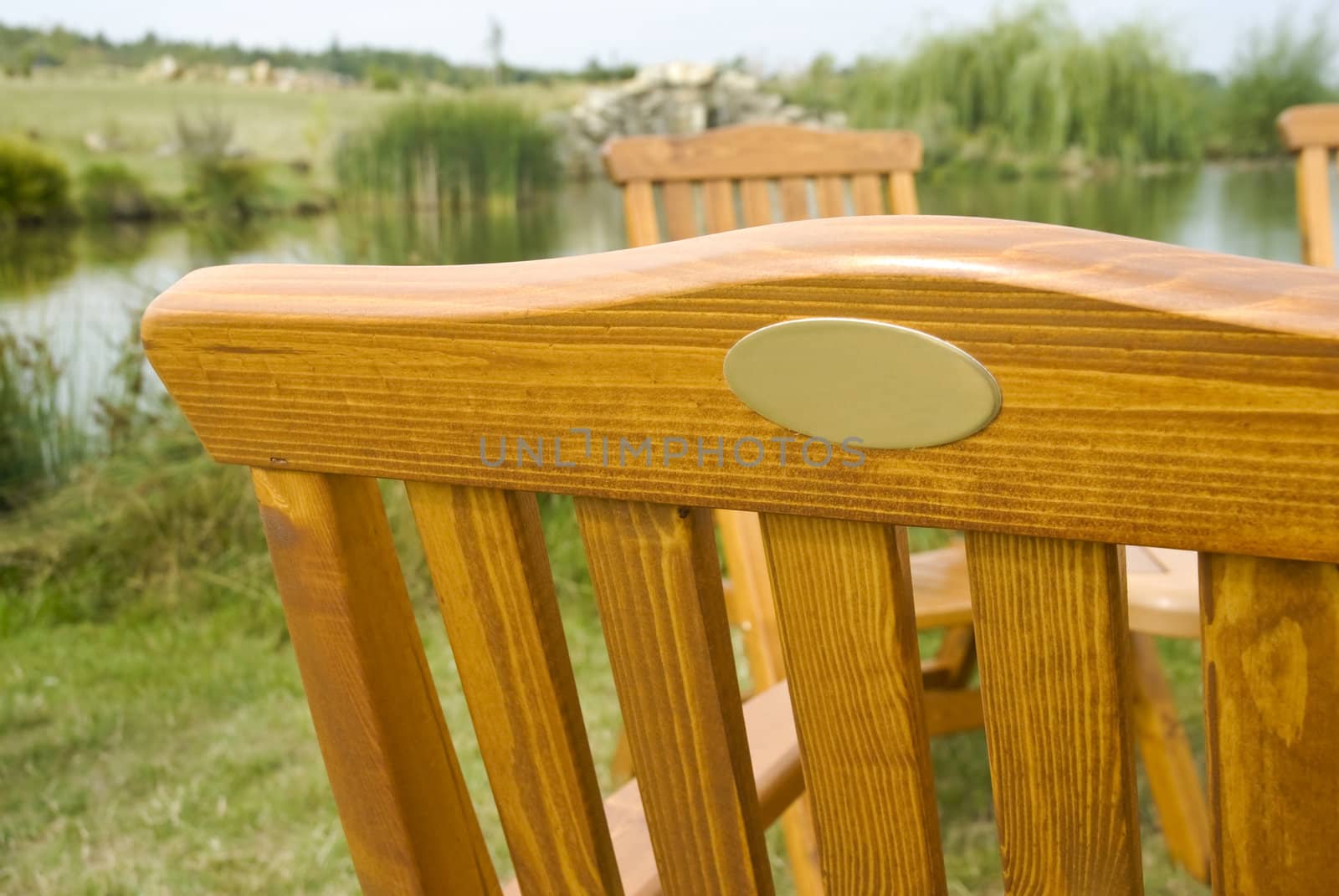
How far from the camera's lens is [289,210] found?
3.53 meters

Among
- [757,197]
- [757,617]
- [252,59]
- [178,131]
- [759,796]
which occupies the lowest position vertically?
[757,617]

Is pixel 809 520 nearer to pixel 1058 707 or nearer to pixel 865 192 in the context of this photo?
pixel 1058 707

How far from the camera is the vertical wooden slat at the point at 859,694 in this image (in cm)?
32

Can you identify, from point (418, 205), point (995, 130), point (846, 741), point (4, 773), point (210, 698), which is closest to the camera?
point (846, 741)

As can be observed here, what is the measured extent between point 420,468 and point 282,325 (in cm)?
6

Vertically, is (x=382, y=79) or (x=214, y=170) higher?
(x=382, y=79)

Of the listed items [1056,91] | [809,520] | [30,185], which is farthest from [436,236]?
[809,520]

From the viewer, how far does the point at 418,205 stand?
3.49 meters

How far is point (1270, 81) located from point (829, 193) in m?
1.70

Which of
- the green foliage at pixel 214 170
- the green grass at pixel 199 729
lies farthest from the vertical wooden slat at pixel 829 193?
the green foliage at pixel 214 170

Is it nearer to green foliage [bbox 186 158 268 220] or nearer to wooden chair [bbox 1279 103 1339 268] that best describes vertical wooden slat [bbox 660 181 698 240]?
wooden chair [bbox 1279 103 1339 268]

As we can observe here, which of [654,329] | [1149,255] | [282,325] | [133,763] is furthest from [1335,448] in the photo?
[133,763]

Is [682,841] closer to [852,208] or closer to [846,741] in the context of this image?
[846,741]

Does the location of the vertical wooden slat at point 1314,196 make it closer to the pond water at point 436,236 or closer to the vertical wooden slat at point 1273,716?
the pond water at point 436,236
